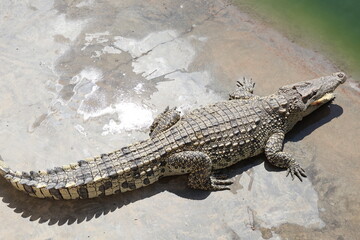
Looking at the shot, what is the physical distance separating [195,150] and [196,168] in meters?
0.22

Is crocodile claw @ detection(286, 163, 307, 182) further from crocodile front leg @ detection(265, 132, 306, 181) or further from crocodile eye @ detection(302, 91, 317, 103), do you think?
crocodile eye @ detection(302, 91, 317, 103)

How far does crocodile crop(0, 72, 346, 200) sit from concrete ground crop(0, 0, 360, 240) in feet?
0.63

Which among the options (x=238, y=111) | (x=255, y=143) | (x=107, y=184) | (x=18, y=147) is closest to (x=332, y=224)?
(x=255, y=143)

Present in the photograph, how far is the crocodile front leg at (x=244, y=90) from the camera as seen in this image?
5.99 m

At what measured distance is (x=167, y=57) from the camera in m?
6.64

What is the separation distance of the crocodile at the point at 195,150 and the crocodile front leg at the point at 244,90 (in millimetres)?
43

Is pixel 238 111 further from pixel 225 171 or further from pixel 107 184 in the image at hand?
pixel 107 184

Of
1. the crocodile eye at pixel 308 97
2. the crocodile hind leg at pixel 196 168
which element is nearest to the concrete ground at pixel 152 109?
the crocodile hind leg at pixel 196 168

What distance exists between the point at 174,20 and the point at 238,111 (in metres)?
2.66

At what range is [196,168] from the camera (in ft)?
16.4

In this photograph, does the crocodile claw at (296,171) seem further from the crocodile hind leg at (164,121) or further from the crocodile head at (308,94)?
the crocodile hind leg at (164,121)

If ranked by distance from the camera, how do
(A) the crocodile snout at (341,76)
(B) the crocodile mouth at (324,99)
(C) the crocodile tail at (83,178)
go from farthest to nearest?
(A) the crocodile snout at (341,76), (B) the crocodile mouth at (324,99), (C) the crocodile tail at (83,178)

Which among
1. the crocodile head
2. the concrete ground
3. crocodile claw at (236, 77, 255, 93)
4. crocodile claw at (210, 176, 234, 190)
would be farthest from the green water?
crocodile claw at (210, 176, 234, 190)

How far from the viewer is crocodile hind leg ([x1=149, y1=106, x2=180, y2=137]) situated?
212 inches
